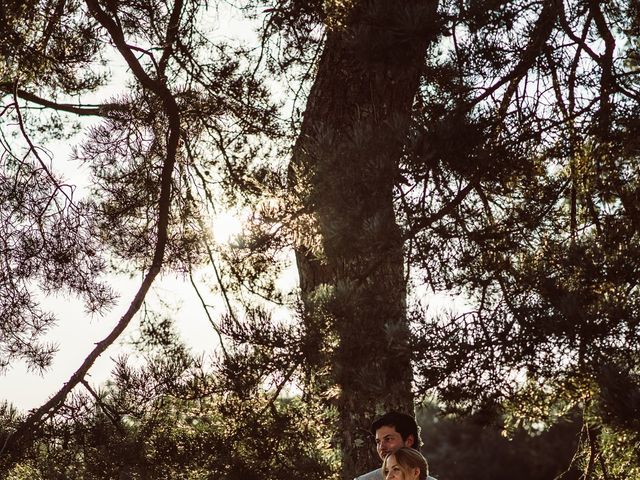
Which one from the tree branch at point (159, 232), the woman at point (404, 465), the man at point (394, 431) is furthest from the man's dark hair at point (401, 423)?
the tree branch at point (159, 232)

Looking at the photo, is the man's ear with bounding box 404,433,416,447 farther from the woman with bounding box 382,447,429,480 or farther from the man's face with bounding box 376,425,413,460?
the woman with bounding box 382,447,429,480

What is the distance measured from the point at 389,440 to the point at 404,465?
23 centimetres

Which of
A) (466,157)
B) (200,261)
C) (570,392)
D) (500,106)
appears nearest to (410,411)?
(570,392)

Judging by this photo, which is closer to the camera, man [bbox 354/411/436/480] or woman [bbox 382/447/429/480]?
woman [bbox 382/447/429/480]

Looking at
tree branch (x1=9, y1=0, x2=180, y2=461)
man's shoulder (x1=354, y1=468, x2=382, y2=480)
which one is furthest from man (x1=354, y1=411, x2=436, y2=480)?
tree branch (x1=9, y1=0, x2=180, y2=461)

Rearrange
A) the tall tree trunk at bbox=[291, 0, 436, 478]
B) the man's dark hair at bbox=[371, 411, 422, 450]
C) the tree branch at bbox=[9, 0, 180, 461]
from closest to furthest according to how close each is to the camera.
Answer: the tall tree trunk at bbox=[291, 0, 436, 478]
the man's dark hair at bbox=[371, 411, 422, 450]
the tree branch at bbox=[9, 0, 180, 461]

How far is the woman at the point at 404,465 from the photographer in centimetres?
317

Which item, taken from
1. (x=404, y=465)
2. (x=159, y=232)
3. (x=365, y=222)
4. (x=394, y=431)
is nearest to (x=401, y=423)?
(x=394, y=431)

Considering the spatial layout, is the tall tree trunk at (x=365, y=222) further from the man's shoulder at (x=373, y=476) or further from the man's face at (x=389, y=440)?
the man's shoulder at (x=373, y=476)

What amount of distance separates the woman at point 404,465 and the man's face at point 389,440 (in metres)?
0.18

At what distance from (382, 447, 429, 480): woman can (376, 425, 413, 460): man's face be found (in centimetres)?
18

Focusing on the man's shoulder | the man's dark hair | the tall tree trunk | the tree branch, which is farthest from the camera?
the tree branch

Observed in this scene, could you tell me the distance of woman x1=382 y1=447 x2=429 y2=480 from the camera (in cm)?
317

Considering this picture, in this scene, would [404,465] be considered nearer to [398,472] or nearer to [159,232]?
[398,472]
